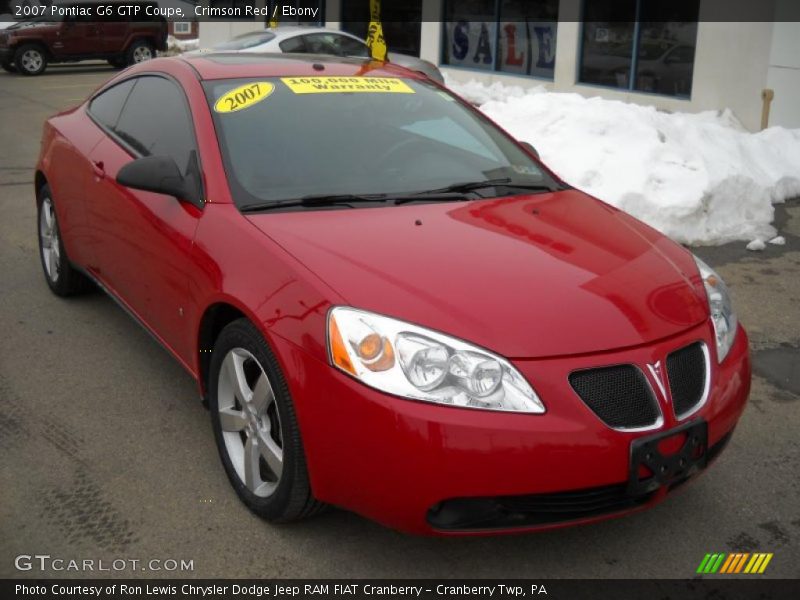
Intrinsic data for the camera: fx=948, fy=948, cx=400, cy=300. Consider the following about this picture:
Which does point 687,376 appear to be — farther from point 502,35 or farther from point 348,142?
point 502,35

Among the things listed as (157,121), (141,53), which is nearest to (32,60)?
(141,53)

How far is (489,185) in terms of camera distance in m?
4.00

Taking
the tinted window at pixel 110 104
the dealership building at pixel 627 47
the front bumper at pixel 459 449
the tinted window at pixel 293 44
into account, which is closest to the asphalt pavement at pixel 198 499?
the front bumper at pixel 459 449

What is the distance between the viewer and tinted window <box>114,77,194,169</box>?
13.4ft

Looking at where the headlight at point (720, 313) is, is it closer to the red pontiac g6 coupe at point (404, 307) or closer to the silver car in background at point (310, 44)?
the red pontiac g6 coupe at point (404, 307)

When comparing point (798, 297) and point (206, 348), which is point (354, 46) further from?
point (206, 348)

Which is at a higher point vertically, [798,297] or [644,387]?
[644,387]

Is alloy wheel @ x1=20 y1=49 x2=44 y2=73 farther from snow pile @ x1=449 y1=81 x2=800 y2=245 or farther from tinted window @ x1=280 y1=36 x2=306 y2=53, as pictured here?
snow pile @ x1=449 y1=81 x2=800 y2=245

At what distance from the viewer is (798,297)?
598cm

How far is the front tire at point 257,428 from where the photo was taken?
305 centimetres

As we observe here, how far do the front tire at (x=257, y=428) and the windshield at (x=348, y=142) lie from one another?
2.08 feet

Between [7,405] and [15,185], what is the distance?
18.5 ft

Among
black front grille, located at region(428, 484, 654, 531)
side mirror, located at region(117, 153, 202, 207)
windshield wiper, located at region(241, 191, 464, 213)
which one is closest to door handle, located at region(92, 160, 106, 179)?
side mirror, located at region(117, 153, 202, 207)

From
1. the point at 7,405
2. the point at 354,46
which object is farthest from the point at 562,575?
the point at 354,46
